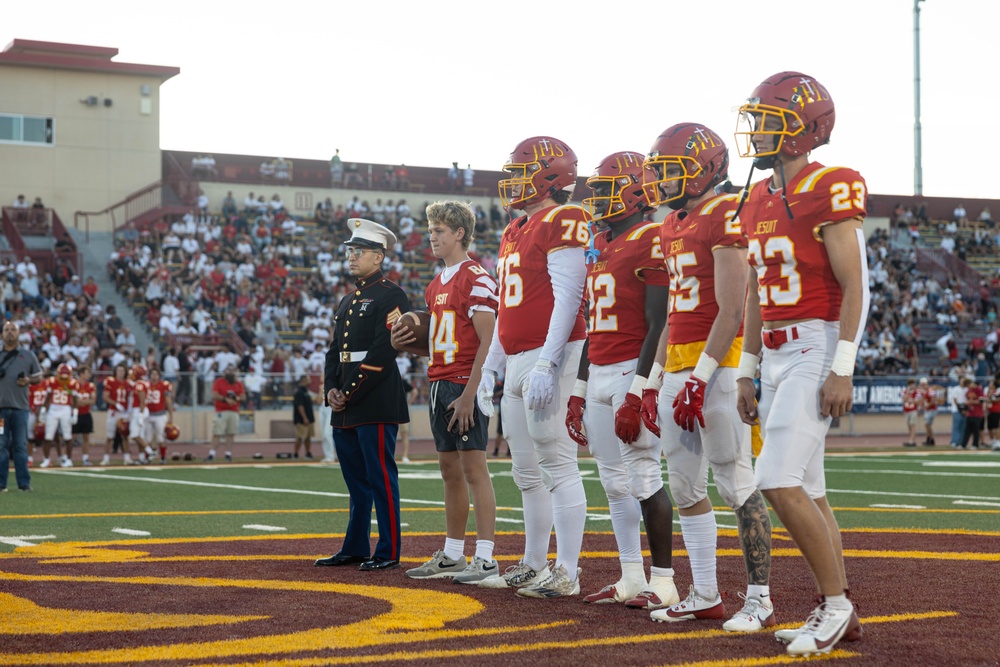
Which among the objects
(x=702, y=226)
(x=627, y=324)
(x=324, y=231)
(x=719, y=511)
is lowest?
(x=719, y=511)

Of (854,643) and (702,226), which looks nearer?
(854,643)

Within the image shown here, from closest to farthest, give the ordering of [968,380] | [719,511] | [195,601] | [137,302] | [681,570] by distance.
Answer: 1. [195,601]
2. [681,570]
3. [719,511]
4. [968,380]
5. [137,302]

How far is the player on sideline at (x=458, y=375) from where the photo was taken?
23.9 ft

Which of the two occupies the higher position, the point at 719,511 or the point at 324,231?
the point at 324,231

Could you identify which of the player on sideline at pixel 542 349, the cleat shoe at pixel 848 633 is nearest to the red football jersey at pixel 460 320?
the player on sideline at pixel 542 349

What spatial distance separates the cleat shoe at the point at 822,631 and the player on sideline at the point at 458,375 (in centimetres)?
245

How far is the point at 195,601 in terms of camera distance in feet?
20.4

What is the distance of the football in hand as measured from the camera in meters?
7.72

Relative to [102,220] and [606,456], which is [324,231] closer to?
[102,220]

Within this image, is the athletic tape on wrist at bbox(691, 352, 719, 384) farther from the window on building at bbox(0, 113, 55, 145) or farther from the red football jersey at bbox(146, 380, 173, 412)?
the window on building at bbox(0, 113, 55, 145)

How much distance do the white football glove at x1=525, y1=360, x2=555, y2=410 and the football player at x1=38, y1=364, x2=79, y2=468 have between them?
14.7 meters

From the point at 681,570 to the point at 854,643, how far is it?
7.60ft

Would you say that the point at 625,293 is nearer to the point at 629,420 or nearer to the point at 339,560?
the point at 629,420

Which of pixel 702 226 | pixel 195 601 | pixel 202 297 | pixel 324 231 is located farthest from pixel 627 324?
pixel 324 231
